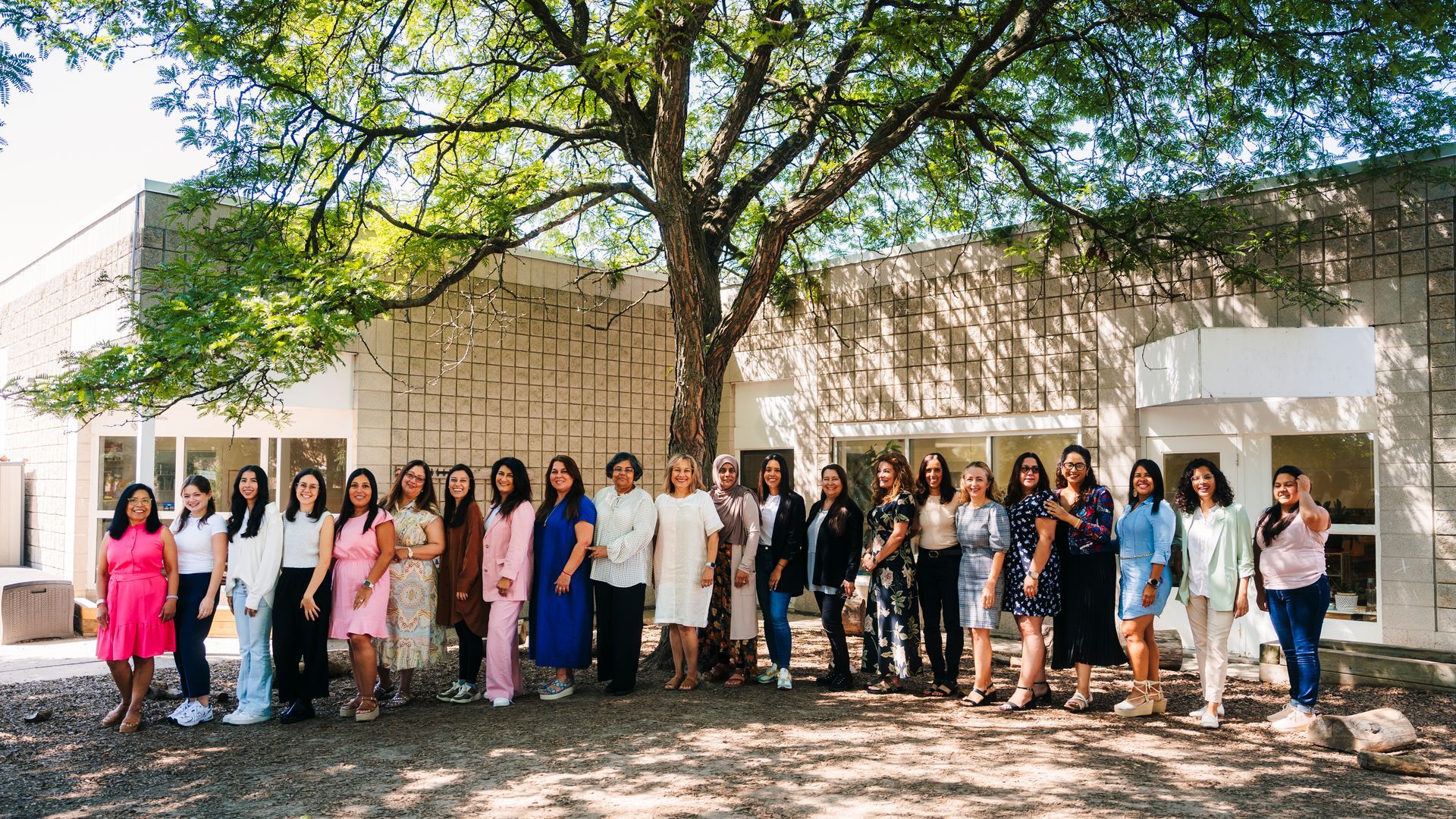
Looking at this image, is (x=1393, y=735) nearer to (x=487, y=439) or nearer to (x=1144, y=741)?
(x=1144, y=741)

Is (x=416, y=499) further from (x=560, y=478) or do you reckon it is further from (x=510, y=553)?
(x=560, y=478)

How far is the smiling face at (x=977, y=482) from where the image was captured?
6844mm

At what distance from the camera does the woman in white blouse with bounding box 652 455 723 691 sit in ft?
23.6

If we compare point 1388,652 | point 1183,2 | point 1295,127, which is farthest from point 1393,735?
point 1183,2

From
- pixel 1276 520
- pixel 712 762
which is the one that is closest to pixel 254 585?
pixel 712 762

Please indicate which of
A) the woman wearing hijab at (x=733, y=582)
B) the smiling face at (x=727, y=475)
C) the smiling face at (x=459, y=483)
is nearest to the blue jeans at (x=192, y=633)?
the smiling face at (x=459, y=483)

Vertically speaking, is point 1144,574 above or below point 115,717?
above

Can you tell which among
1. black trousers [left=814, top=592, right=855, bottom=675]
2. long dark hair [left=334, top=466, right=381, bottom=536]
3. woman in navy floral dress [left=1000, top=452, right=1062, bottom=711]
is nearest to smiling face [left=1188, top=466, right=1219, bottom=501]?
woman in navy floral dress [left=1000, top=452, right=1062, bottom=711]

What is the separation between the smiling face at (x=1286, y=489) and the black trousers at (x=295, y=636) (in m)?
5.99

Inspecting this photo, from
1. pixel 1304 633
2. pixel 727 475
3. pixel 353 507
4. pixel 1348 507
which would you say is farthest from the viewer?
pixel 1348 507

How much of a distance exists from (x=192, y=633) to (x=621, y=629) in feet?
8.87

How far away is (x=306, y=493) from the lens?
258 inches

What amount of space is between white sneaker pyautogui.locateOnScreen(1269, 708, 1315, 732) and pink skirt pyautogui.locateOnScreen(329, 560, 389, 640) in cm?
552

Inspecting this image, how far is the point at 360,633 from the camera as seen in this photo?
644 centimetres
